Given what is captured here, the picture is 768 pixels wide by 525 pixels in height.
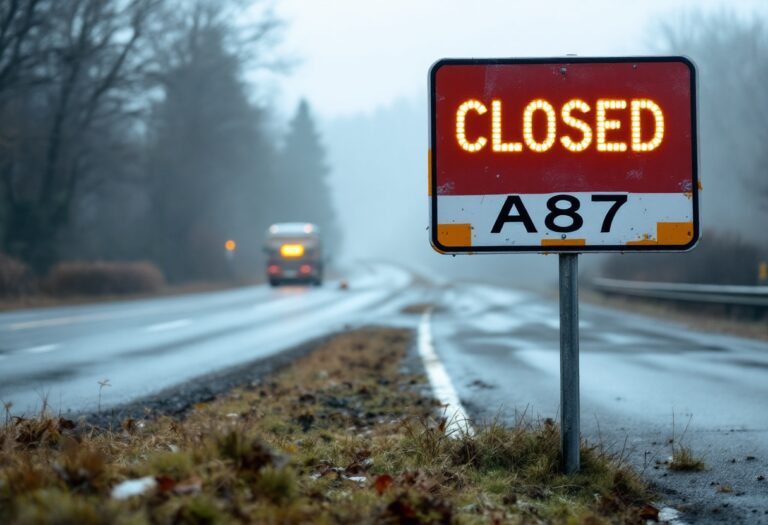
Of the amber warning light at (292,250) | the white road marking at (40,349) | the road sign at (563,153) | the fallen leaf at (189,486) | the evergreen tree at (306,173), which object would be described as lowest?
the white road marking at (40,349)

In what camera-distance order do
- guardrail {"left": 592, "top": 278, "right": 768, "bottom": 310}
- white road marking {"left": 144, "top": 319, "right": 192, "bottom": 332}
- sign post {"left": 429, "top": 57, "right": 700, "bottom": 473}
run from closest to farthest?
1. sign post {"left": 429, "top": 57, "right": 700, "bottom": 473}
2. white road marking {"left": 144, "top": 319, "right": 192, "bottom": 332}
3. guardrail {"left": 592, "top": 278, "right": 768, "bottom": 310}

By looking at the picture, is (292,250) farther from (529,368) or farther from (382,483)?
(382,483)

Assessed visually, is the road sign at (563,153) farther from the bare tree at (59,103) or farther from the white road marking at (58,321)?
the bare tree at (59,103)

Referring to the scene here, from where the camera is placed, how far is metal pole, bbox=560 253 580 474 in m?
4.79

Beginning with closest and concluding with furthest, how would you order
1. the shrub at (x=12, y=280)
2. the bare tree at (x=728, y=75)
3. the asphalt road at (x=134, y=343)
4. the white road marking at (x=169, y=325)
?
the asphalt road at (x=134, y=343) < the white road marking at (x=169, y=325) < the shrub at (x=12, y=280) < the bare tree at (x=728, y=75)

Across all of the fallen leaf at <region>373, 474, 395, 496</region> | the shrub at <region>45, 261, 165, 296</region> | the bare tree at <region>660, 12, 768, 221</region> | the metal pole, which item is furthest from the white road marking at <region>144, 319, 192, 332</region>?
the bare tree at <region>660, 12, 768, 221</region>

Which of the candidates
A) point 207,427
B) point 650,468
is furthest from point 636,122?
point 207,427

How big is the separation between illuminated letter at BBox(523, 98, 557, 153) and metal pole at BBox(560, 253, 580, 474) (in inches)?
23.8

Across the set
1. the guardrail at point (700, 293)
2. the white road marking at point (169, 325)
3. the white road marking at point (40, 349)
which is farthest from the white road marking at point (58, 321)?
the guardrail at point (700, 293)

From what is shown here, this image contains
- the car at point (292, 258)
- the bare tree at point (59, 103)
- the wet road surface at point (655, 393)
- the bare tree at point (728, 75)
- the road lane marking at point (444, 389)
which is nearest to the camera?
the wet road surface at point (655, 393)

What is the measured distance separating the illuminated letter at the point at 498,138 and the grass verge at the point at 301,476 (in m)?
1.57

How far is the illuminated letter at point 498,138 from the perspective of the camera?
4.97m

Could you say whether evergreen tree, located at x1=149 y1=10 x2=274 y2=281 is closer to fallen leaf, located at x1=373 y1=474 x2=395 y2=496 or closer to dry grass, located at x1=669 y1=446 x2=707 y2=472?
dry grass, located at x1=669 y1=446 x2=707 y2=472

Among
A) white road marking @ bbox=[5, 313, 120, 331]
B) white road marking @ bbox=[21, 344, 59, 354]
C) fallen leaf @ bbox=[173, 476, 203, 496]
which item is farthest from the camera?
white road marking @ bbox=[5, 313, 120, 331]
